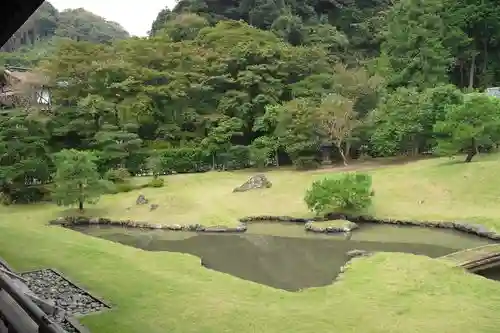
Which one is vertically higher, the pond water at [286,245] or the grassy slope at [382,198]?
the grassy slope at [382,198]

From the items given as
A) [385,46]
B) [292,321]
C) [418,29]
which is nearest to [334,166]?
[418,29]

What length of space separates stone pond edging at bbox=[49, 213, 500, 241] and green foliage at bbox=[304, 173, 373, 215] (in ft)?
1.22

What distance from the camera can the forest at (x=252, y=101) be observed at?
21812 mm

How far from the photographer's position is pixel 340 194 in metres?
16.4

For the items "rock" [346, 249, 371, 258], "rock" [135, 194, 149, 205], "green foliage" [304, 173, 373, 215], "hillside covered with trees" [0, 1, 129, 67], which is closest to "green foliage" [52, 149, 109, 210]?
"rock" [135, 194, 149, 205]

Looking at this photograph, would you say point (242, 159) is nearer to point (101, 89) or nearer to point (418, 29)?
point (101, 89)

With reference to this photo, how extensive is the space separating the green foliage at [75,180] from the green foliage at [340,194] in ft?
25.7

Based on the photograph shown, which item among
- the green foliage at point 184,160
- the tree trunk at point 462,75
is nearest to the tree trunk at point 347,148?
the green foliage at point 184,160

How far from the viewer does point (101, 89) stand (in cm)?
2586

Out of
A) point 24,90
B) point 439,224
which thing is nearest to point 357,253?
point 439,224

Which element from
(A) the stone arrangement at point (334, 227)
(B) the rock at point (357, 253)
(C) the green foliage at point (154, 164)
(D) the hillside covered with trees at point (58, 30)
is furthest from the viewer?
(D) the hillside covered with trees at point (58, 30)

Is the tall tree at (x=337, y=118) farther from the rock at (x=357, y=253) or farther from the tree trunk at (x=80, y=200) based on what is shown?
the rock at (x=357, y=253)

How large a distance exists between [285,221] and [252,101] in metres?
11.0

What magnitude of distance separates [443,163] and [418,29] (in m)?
9.94
